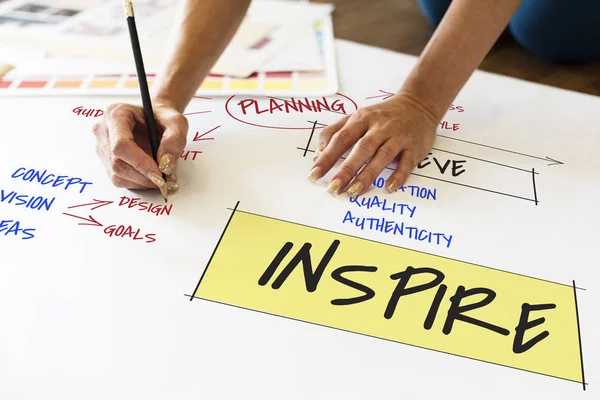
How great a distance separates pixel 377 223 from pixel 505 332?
0.55 ft

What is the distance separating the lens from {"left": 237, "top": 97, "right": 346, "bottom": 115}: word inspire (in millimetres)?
833

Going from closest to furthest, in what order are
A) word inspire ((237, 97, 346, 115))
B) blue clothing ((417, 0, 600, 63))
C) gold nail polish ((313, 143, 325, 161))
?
gold nail polish ((313, 143, 325, 161)), word inspire ((237, 97, 346, 115)), blue clothing ((417, 0, 600, 63))

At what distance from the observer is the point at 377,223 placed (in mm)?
642

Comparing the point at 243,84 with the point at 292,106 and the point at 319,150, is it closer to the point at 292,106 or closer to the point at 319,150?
the point at 292,106

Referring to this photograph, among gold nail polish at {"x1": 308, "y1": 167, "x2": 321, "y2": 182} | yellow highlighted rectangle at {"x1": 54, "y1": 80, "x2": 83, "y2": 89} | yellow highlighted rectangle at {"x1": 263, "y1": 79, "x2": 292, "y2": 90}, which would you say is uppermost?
yellow highlighted rectangle at {"x1": 54, "y1": 80, "x2": 83, "y2": 89}

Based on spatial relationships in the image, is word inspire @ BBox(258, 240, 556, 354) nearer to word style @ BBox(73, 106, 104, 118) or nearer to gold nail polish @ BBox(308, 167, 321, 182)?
gold nail polish @ BBox(308, 167, 321, 182)

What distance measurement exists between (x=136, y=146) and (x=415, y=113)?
1.10ft

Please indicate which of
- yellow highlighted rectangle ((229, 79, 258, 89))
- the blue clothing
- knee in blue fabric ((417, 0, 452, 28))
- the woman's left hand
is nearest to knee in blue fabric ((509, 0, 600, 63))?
the blue clothing

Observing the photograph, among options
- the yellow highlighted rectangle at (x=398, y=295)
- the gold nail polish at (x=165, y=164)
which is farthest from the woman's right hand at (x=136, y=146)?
the yellow highlighted rectangle at (x=398, y=295)

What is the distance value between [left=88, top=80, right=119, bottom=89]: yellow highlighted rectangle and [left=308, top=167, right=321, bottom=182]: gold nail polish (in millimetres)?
349

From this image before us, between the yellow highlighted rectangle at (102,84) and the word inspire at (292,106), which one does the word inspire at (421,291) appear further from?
the yellow highlighted rectangle at (102,84)

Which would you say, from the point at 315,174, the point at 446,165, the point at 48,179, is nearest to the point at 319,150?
the point at 315,174

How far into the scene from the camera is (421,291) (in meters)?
0.57

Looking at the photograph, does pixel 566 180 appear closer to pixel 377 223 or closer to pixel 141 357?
pixel 377 223
